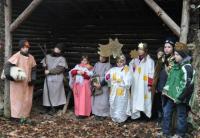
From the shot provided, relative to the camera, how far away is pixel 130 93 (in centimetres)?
894

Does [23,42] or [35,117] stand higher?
[23,42]

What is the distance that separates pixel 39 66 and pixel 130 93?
3198 millimetres

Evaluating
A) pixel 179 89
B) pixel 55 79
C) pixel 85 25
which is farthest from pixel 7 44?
pixel 179 89

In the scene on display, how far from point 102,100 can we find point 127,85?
85cm

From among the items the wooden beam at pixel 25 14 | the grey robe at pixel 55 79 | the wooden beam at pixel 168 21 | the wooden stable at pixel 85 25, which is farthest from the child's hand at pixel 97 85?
the wooden beam at pixel 168 21

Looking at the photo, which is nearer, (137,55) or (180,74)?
(180,74)

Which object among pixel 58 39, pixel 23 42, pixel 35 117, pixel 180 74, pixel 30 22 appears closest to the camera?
pixel 180 74

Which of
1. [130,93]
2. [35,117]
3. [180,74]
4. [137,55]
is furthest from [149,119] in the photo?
[35,117]

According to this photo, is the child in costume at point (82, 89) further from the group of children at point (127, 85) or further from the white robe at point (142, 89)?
the white robe at point (142, 89)

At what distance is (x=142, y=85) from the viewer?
8.71 m

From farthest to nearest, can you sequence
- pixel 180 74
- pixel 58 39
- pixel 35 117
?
1. pixel 58 39
2. pixel 35 117
3. pixel 180 74

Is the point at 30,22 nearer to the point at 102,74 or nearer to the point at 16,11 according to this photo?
the point at 16,11

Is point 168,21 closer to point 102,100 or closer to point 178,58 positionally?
point 178,58

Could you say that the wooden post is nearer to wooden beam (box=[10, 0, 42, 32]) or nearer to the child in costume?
wooden beam (box=[10, 0, 42, 32])
